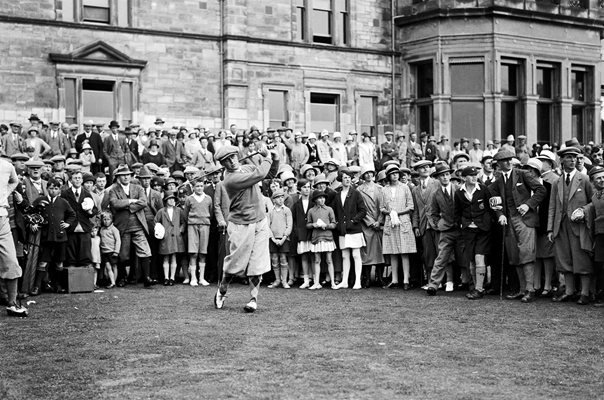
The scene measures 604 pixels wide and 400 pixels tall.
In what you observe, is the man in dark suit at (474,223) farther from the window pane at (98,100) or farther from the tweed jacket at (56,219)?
the window pane at (98,100)

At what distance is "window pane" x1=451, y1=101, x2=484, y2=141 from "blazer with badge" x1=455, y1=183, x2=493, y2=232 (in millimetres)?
Answer: 17379

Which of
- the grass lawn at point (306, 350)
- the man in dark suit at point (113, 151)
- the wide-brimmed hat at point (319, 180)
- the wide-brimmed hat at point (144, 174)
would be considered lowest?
the grass lawn at point (306, 350)

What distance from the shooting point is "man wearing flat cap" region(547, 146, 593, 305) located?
1405 cm

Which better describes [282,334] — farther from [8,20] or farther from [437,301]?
[8,20]

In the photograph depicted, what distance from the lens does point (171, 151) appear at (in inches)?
935

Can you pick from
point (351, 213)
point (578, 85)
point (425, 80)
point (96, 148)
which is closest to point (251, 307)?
point (351, 213)

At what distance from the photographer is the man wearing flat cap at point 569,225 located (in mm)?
14055

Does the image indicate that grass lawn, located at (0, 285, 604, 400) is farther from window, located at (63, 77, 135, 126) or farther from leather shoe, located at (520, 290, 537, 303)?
window, located at (63, 77, 135, 126)

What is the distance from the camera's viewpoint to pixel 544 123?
111ft

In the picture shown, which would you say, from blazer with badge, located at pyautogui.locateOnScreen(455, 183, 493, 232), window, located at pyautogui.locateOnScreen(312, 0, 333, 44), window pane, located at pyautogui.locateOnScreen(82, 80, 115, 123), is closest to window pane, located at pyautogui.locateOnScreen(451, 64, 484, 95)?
window, located at pyautogui.locateOnScreen(312, 0, 333, 44)

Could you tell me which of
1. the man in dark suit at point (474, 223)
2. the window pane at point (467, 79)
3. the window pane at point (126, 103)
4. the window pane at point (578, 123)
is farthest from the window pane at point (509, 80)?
the man in dark suit at point (474, 223)

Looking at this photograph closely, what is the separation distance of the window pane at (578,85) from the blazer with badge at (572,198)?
835 inches

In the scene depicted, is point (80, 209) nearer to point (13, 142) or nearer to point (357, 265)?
point (357, 265)

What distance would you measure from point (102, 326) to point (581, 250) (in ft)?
24.3
